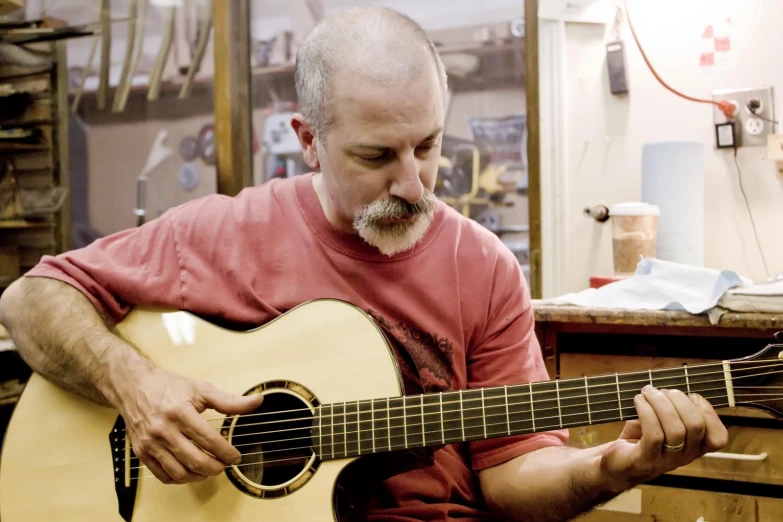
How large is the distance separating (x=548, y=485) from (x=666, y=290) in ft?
2.00

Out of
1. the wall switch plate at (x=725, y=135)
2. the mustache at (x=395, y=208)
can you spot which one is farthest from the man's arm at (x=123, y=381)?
the wall switch plate at (x=725, y=135)

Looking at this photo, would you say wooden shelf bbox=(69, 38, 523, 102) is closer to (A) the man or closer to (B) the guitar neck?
(A) the man

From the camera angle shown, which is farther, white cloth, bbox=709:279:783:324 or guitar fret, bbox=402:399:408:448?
white cloth, bbox=709:279:783:324

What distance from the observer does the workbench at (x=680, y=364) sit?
1.39 metres

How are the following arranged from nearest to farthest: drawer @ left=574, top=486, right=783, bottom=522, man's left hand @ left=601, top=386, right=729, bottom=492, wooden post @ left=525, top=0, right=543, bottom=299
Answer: man's left hand @ left=601, top=386, right=729, bottom=492 < drawer @ left=574, top=486, right=783, bottom=522 < wooden post @ left=525, top=0, right=543, bottom=299

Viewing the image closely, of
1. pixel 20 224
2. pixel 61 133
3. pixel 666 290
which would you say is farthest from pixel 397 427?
Answer: pixel 61 133

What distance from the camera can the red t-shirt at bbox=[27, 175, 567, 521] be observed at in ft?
4.10

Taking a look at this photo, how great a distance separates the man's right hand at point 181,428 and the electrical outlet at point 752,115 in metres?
1.57

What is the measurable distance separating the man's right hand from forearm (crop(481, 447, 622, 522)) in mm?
478

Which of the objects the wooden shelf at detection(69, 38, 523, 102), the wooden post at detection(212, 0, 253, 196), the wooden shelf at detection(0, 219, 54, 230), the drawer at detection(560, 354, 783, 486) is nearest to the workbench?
the drawer at detection(560, 354, 783, 486)

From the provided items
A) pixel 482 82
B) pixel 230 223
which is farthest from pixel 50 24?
pixel 230 223

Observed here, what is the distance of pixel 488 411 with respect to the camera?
1036 millimetres

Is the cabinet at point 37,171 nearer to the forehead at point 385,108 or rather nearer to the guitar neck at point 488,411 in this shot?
the forehead at point 385,108

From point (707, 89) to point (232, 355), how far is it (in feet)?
5.17
